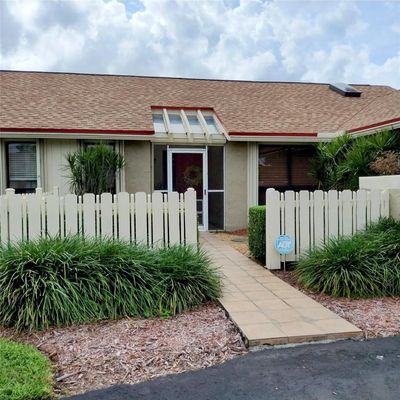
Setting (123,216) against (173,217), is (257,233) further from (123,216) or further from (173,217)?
(123,216)

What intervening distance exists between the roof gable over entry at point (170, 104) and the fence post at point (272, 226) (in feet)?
15.0

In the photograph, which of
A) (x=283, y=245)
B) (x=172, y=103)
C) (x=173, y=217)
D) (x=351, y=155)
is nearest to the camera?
(x=173, y=217)

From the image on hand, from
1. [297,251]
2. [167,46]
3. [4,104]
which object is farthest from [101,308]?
[167,46]

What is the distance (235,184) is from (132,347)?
27.9 ft

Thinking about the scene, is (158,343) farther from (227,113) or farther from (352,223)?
(227,113)

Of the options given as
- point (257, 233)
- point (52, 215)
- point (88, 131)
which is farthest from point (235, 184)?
point (52, 215)

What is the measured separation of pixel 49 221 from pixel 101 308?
5.96ft

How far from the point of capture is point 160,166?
38.2 feet

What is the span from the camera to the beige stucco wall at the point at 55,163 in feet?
35.3

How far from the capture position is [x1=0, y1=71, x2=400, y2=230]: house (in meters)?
10.7

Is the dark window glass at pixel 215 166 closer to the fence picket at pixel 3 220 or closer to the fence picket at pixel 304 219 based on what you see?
the fence picket at pixel 304 219

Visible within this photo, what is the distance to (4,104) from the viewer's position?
11.5m

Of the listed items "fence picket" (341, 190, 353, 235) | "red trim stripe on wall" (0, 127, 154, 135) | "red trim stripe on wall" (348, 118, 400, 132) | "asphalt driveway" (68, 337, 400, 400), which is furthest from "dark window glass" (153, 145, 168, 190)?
"asphalt driveway" (68, 337, 400, 400)

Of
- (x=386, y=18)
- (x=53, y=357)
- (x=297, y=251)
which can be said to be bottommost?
(x=53, y=357)
